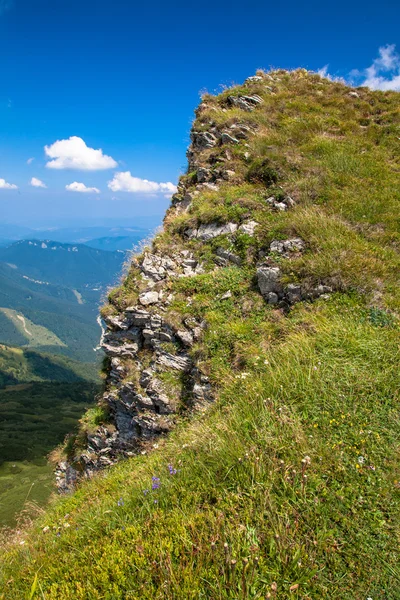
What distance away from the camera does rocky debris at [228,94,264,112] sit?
1764 cm

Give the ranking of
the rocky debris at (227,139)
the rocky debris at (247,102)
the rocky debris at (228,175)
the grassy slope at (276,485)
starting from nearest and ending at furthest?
the grassy slope at (276,485), the rocky debris at (228,175), the rocky debris at (227,139), the rocky debris at (247,102)

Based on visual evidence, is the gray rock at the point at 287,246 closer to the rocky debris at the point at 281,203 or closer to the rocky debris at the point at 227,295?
the rocky debris at the point at 227,295

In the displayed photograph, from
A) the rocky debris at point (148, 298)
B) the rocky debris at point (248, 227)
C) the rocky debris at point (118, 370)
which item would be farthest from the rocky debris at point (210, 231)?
the rocky debris at point (118, 370)

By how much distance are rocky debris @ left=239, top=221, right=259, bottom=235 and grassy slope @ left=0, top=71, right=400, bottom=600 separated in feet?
9.03

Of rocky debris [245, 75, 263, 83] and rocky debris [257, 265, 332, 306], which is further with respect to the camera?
rocky debris [245, 75, 263, 83]

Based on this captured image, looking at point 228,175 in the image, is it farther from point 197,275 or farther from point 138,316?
point 138,316

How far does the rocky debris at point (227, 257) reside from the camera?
1116 cm

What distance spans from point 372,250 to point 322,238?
55.0 inches

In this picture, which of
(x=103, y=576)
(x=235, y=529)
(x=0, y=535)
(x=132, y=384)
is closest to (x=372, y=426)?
(x=235, y=529)

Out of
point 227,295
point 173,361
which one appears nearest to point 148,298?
point 173,361

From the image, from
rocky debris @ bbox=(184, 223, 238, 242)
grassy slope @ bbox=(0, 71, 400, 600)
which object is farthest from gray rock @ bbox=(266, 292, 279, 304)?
rocky debris @ bbox=(184, 223, 238, 242)

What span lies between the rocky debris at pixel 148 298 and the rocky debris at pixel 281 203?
5546 millimetres

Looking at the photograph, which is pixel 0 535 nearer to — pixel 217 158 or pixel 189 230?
pixel 189 230

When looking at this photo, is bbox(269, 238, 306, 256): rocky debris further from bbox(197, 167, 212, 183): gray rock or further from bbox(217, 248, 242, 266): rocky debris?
bbox(197, 167, 212, 183): gray rock
